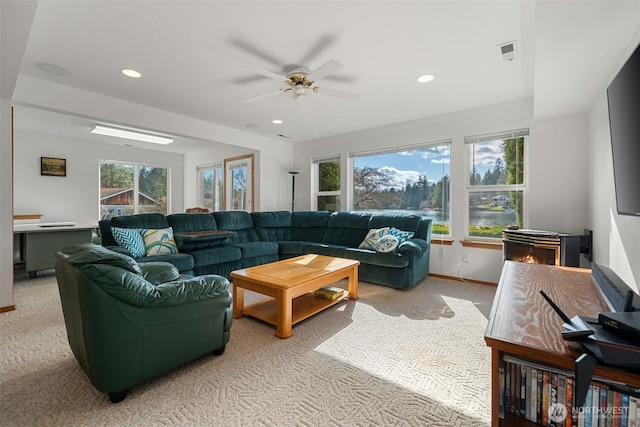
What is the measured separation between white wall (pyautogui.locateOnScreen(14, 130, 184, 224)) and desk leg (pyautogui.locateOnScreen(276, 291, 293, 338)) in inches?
236

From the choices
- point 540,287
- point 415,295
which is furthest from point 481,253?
point 540,287

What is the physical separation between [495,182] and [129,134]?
20.5 feet

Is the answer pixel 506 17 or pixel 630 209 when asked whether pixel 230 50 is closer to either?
pixel 506 17

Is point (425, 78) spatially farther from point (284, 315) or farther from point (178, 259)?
point (178, 259)

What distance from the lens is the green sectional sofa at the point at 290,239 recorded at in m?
3.50

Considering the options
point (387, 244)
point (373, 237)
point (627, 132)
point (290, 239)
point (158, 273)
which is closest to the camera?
→ point (627, 132)

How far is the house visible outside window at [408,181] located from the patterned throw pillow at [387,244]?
3.16ft

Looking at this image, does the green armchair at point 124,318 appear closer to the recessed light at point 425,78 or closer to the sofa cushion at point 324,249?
the sofa cushion at point 324,249

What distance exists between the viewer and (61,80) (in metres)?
3.01

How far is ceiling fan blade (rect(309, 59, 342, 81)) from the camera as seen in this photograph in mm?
2171

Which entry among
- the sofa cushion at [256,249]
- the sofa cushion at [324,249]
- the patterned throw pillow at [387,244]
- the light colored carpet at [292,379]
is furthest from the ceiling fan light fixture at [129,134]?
the patterned throw pillow at [387,244]

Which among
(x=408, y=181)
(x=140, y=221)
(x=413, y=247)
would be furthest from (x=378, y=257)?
(x=140, y=221)

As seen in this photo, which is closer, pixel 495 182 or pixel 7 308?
pixel 7 308

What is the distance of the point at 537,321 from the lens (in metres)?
1.01
